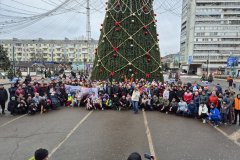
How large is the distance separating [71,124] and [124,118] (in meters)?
2.38

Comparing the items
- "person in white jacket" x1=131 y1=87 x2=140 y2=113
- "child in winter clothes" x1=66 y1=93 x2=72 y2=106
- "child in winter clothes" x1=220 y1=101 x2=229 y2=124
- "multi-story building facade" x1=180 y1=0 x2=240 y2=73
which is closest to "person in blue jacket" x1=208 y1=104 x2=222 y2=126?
"child in winter clothes" x1=220 y1=101 x2=229 y2=124

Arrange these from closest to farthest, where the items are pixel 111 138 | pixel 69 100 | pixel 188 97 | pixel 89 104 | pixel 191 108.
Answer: pixel 111 138, pixel 191 108, pixel 188 97, pixel 89 104, pixel 69 100

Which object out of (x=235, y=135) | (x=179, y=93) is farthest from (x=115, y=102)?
(x=235, y=135)

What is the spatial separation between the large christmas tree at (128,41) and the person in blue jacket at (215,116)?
5876mm

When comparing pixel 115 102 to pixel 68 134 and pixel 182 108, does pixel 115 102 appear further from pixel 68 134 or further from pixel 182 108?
→ pixel 68 134

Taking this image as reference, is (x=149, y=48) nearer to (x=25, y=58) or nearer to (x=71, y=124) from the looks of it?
(x=71, y=124)

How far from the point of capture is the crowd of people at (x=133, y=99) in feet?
38.1

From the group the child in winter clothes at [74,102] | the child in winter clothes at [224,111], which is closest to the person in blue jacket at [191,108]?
the child in winter clothes at [224,111]

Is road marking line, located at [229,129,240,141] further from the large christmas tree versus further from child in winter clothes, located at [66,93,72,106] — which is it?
child in winter clothes, located at [66,93,72,106]

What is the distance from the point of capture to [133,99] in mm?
13070

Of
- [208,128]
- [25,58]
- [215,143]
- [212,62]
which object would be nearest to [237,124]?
[208,128]

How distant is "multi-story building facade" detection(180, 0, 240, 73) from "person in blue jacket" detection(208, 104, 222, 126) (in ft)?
287

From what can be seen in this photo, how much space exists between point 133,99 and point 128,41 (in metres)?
4.58

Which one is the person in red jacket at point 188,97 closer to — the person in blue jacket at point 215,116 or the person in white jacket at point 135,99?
the person in blue jacket at point 215,116
